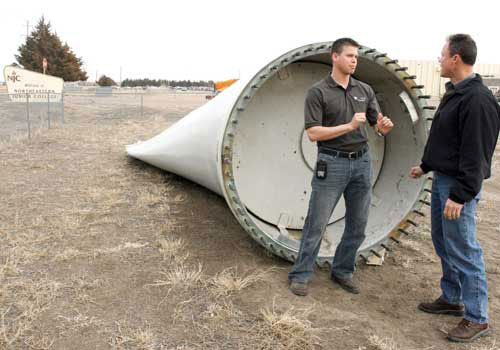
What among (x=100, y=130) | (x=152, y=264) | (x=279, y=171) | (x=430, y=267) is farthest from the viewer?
(x=100, y=130)

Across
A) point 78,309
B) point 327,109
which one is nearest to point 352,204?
point 327,109

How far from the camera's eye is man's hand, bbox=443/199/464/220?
2.78m

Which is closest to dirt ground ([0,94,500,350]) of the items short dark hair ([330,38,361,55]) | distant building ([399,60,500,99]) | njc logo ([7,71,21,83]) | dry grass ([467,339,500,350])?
dry grass ([467,339,500,350])

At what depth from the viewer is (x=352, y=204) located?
3510mm

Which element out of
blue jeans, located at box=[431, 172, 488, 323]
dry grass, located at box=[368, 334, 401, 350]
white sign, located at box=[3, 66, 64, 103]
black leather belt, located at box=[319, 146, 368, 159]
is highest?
white sign, located at box=[3, 66, 64, 103]

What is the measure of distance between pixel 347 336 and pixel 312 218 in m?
0.85

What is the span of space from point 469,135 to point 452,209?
45 cm

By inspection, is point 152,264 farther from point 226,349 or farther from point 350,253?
point 350,253

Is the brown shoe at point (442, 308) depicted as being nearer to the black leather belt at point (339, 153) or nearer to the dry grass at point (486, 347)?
the dry grass at point (486, 347)

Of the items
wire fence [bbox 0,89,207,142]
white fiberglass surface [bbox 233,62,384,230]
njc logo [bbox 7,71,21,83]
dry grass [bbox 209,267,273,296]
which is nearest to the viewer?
dry grass [bbox 209,267,273,296]

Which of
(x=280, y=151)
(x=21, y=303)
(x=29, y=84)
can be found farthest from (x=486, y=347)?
(x=29, y=84)

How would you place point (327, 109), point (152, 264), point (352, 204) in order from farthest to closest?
point (152, 264)
point (352, 204)
point (327, 109)

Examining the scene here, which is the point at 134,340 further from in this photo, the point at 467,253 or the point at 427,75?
the point at 427,75

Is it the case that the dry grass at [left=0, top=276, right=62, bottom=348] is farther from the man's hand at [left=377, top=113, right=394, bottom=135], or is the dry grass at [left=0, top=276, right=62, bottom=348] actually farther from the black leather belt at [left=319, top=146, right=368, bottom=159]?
the man's hand at [left=377, top=113, right=394, bottom=135]
